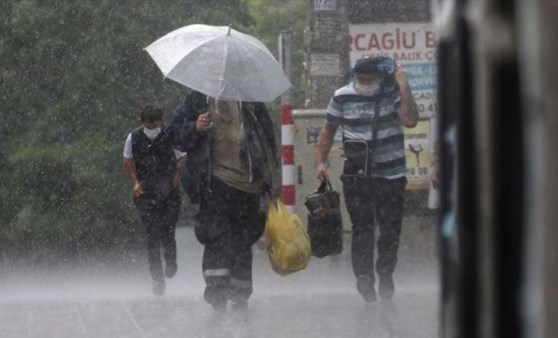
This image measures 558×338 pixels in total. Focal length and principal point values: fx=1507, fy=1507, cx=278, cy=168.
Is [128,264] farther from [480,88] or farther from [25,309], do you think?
[480,88]

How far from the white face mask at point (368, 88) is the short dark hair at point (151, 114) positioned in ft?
7.64

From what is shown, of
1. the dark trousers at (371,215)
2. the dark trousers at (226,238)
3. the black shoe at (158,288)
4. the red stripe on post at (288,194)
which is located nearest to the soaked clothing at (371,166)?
the dark trousers at (371,215)

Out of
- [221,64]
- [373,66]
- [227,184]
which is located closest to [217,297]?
[227,184]

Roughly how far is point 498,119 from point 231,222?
7970 millimetres

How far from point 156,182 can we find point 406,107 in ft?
9.07

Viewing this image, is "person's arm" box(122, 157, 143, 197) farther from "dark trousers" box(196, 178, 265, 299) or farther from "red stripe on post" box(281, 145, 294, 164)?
"dark trousers" box(196, 178, 265, 299)

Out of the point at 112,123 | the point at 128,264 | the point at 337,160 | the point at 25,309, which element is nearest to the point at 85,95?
the point at 112,123

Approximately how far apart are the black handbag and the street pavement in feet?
1.32

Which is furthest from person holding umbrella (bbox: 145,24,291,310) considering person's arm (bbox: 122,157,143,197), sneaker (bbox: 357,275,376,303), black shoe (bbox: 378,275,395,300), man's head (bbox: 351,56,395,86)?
person's arm (bbox: 122,157,143,197)

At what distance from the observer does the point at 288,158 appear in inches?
519

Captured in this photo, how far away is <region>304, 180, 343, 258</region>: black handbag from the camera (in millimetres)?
9656

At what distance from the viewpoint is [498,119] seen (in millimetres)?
1319

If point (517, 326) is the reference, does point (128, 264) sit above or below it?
below

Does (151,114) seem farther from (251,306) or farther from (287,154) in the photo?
(251,306)
